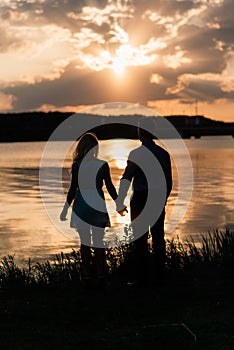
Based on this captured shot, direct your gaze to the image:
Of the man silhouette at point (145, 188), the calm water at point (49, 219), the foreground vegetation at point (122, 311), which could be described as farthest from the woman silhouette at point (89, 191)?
the calm water at point (49, 219)

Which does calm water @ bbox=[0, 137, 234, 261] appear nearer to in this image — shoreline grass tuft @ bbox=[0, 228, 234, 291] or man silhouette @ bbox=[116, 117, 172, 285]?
shoreline grass tuft @ bbox=[0, 228, 234, 291]

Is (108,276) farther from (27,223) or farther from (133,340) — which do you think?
(27,223)

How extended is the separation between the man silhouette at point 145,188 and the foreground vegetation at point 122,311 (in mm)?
574

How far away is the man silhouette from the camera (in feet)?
27.1

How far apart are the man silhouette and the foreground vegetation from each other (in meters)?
0.57

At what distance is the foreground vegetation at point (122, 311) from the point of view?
21.1 ft

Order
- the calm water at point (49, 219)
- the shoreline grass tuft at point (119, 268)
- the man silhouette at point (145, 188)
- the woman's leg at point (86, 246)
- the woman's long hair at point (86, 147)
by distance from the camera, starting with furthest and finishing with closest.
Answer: the calm water at point (49, 219)
the shoreline grass tuft at point (119, 268)
the woman's leg at point (86, 246)
the man silhouette at point (145, 188)
the woman's long hair at point (86, 147)

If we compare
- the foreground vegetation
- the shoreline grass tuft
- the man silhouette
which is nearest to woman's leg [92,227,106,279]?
the foreground vegetation

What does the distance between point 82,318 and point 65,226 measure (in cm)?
1618

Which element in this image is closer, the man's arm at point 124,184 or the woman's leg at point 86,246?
the man's arm at point 124,184

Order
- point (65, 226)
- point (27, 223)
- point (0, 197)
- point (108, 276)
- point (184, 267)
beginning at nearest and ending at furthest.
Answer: point (108, 276)
point (184, 267)
point (65, 226)
point (27, 223)
point (0, 197)

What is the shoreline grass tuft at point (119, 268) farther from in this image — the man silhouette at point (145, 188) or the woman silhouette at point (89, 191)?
the woman silhouette at point (89, 191)

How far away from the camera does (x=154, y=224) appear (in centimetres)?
873

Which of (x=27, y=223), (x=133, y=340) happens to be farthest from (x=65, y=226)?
(x=133, y=340)
